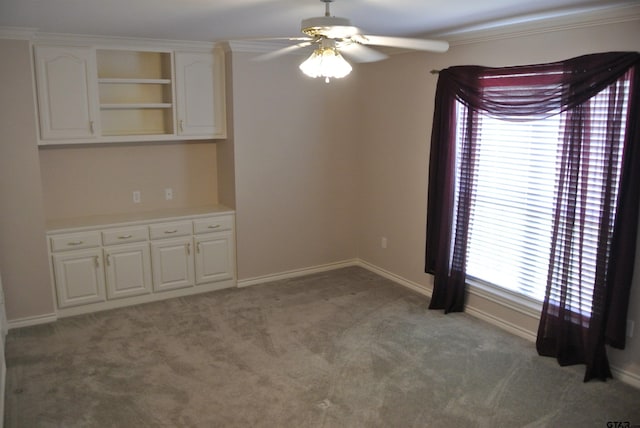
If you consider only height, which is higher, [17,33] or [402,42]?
[17,33]

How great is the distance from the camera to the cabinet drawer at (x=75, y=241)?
14.7 feet

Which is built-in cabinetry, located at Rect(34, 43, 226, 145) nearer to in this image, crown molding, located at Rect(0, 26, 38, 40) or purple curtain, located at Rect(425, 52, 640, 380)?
crown molding, located at Rect(0, 26, 38, 40)

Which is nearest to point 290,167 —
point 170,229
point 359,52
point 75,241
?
point 170,229

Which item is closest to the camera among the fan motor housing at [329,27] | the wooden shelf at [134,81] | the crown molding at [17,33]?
the fan motor housing at [329,27]

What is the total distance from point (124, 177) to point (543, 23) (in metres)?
3.89

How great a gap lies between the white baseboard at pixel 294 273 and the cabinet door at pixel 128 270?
0.95m

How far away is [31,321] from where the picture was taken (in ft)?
14.5

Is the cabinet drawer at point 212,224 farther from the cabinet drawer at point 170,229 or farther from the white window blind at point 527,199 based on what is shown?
the white window blind at point 527,199

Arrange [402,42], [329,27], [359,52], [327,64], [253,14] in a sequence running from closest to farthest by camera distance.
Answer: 1. [329,27]
2. [327,64]
3. [402,42]
4. [359,52]
5. [253,14]

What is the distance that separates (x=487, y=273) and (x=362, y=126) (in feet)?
7.03

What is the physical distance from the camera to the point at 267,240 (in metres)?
5.49

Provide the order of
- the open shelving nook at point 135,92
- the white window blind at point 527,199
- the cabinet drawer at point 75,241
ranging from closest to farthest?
the white window blind at point 527,199 < the cabinet drawer at point 75,241 < the open shelving nook at point 135,92

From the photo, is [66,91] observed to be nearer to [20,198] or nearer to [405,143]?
[20,198]

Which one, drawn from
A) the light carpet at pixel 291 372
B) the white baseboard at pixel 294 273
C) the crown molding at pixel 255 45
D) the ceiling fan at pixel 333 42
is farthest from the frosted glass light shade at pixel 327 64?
the white baseboard at pixel 294 273
